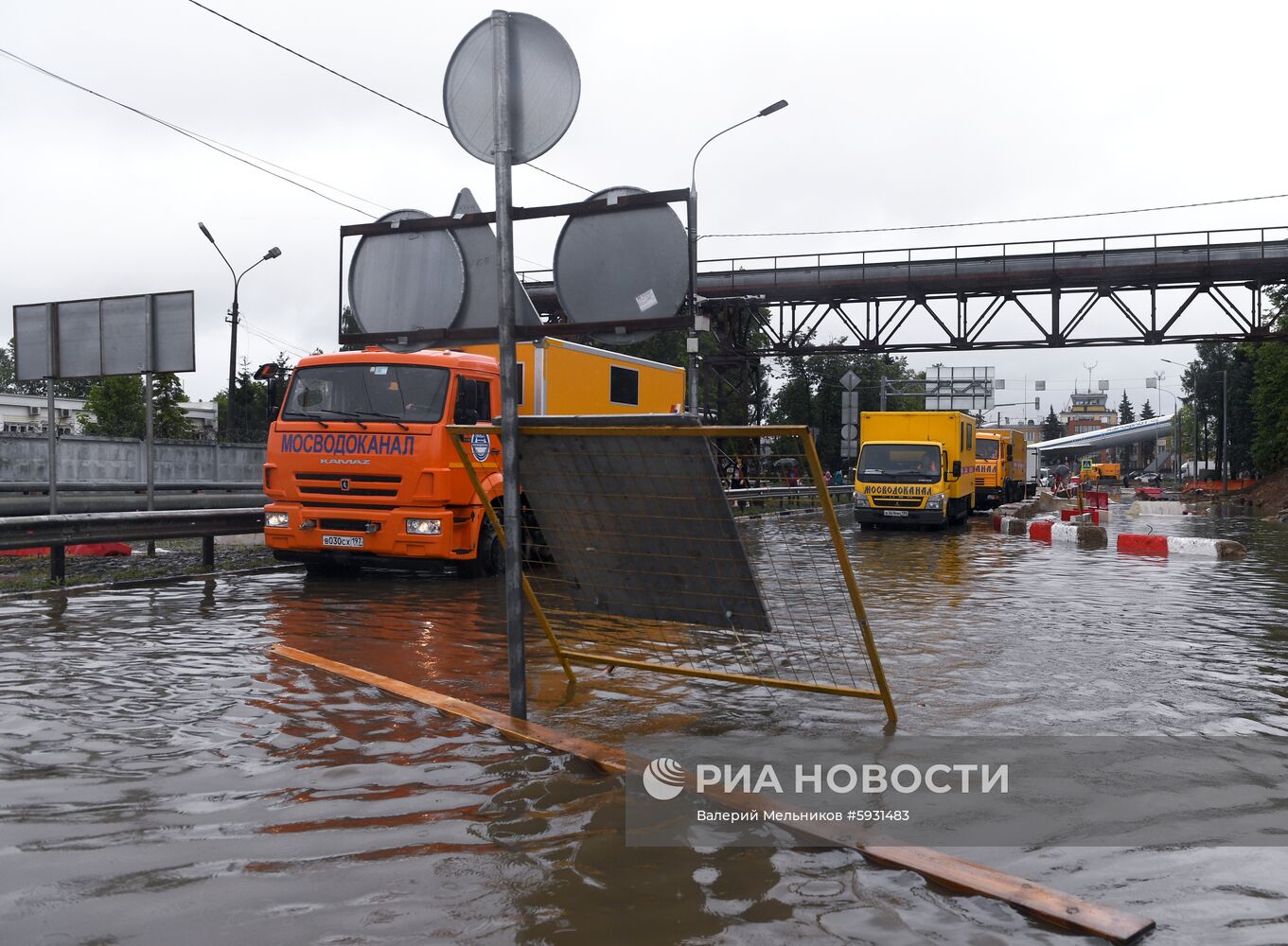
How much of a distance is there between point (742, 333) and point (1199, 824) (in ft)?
115

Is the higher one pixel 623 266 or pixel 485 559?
pixel 623 266

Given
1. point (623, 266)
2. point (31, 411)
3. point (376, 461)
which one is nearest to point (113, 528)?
point (376, 461)

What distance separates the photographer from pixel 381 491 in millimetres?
11555

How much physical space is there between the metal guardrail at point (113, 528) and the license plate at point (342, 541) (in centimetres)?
165

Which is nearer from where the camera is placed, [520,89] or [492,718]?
[520,89]

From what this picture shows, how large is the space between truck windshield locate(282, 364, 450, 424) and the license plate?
1232 mm

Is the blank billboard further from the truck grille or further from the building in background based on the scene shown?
the building in background

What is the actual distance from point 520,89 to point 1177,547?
49.8 ft

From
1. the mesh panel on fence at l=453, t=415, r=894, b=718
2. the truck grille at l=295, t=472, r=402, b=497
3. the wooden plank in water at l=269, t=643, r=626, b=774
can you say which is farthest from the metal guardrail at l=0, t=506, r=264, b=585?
the mesh panel on fence at l=453, t=415, r=894, b=718

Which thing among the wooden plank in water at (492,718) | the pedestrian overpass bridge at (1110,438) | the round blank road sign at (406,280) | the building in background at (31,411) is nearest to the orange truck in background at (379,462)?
the wooden plank in water at (492,718)

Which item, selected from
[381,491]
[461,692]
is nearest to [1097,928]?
[461,692]

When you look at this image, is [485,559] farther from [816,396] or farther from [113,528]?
[816,396]

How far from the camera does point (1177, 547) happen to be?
1723cm

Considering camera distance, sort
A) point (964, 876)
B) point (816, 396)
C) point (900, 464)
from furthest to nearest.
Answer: point (816, 396) < point (900, 464) < point (964, 876)
